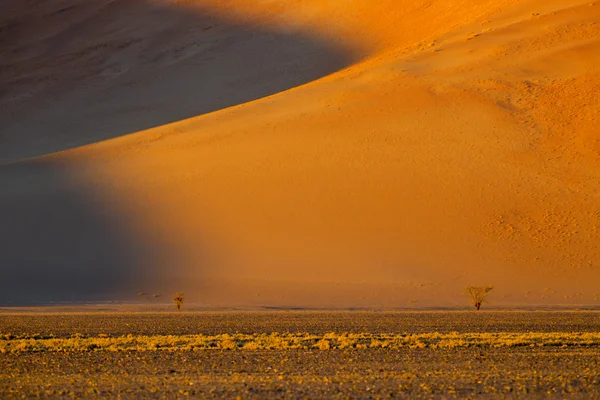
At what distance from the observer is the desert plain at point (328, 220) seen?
1276cm

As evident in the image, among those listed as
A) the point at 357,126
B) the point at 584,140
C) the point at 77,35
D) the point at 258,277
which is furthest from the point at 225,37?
the point at 258,277

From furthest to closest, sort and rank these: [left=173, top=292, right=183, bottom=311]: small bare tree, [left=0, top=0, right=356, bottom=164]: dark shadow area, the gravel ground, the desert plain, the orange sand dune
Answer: [left=0, top=0, right=356, bottom=164]: dark shadow area → the orange sand dune → [left=173, top=292, right=183, bottom=311]: small bare tree → the gravel ground → the desert plain

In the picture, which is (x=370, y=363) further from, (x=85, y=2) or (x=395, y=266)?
(x=85, y=2)

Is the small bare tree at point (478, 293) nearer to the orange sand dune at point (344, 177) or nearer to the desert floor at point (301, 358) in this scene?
the orange sand dune at point (344, 177)

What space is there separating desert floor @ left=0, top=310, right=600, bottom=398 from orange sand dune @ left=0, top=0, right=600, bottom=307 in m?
9.11

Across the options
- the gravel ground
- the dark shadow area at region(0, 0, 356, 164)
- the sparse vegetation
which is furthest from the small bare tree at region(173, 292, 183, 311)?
the dark shadow area at region(0, 0, 356, 164)

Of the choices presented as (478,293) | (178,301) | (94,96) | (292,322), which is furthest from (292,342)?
(94,96)

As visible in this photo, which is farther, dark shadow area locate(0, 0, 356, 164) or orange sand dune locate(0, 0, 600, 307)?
dark shadow area locate(0, 0, 356, 164)

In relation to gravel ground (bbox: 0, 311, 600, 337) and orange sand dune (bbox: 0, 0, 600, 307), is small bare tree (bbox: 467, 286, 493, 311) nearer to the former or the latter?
orange sand dune (bbox: 0, 0, 600, 307)

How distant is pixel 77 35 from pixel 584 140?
3986cm

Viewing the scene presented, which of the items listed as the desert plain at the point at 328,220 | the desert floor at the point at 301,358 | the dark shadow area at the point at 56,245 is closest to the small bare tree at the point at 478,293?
the desert plain at the point at 328,220

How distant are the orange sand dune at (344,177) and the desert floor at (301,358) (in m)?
9.11

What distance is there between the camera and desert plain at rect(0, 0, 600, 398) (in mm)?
12758

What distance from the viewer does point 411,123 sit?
1580 inches
